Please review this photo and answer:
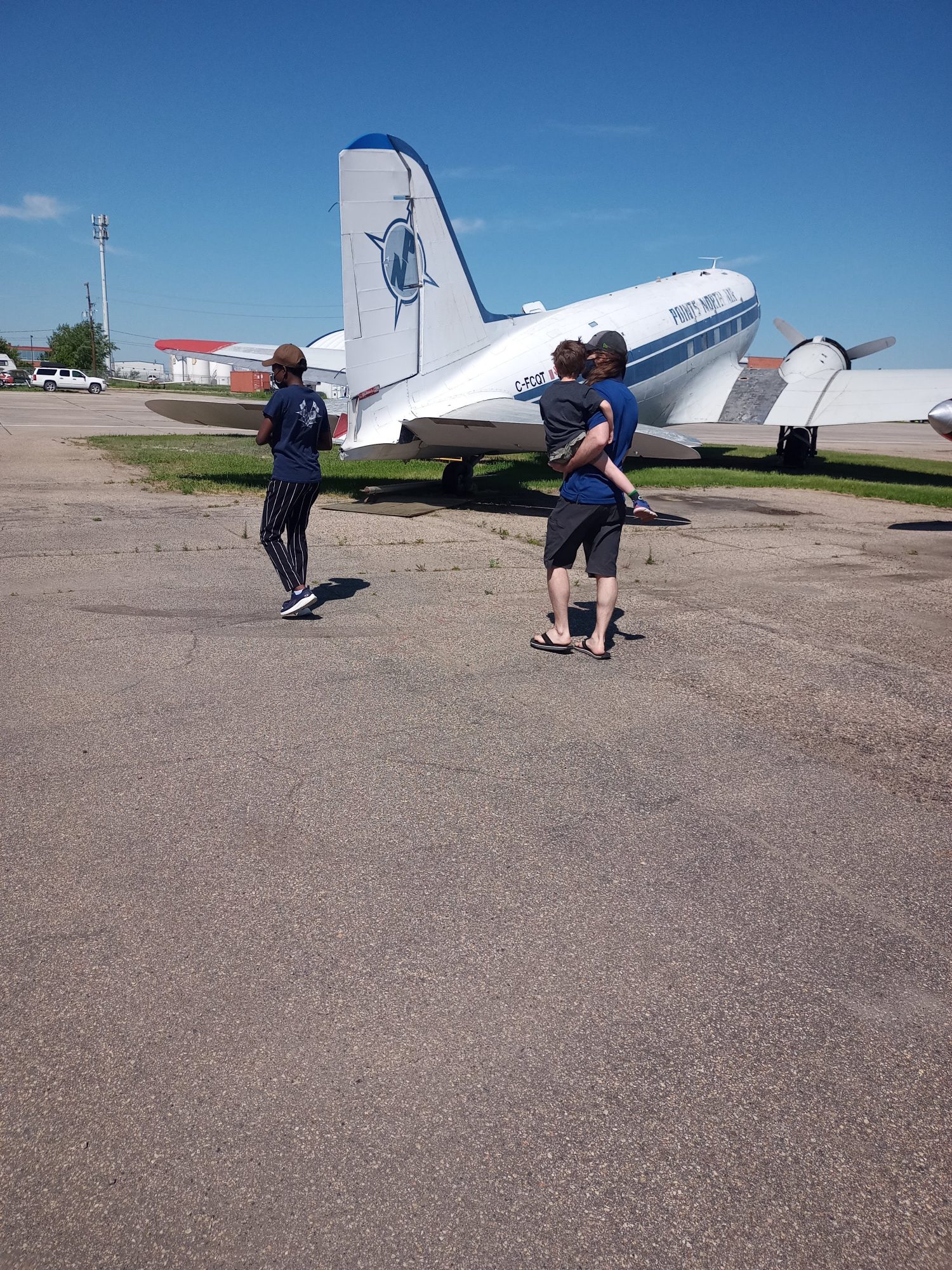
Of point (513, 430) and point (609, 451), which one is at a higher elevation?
point (513, 430)

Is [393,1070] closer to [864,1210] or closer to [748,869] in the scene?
[864,1210]

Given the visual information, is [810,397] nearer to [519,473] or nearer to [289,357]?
[519,473]

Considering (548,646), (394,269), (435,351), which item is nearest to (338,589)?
(548,646)

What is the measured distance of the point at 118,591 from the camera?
777 cm

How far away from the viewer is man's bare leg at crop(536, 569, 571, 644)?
21.2ft

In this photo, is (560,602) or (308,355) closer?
(560,602)

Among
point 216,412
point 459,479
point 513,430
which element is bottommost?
point 459,479

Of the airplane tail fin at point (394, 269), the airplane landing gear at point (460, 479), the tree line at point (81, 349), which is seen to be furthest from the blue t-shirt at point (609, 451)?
the tree line at point (81, 349)

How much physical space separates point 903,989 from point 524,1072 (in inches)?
53.1

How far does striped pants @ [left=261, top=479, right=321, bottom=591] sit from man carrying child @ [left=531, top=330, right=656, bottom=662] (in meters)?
2.03

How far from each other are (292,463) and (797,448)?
16.0 m

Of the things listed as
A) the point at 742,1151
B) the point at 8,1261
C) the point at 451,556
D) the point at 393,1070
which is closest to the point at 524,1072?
the point at 393,1070

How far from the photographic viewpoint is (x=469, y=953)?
3012 millimetres

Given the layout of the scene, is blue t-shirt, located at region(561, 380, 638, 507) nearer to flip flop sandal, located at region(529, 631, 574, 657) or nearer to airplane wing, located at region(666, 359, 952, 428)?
flip flop sandal, located at region(529, 631, 574, 657)
